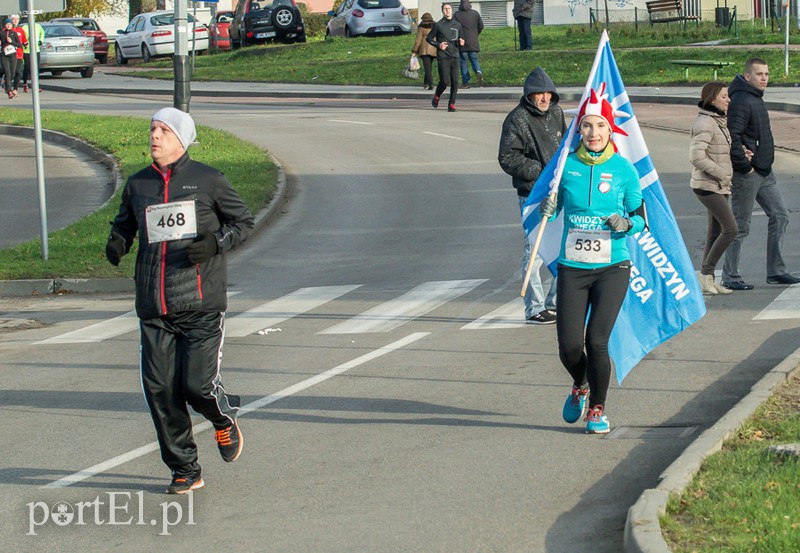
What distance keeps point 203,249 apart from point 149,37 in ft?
153

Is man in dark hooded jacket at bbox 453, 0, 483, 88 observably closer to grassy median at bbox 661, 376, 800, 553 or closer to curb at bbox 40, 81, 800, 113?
curb at bbox 40, 81, 800, 113

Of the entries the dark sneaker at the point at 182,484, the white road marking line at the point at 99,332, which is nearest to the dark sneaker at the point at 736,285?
the white road marking line at the point at 99,332

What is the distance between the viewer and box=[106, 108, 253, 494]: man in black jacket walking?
669 centimetres

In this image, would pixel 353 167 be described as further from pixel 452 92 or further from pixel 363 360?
pixel 363 360

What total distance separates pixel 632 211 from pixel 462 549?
2.56 meters

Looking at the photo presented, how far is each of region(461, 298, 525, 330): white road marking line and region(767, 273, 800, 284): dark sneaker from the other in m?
2.35

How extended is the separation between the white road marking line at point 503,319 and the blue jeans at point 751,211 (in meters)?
1.98

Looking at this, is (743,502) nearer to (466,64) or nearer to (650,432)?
(650,432)

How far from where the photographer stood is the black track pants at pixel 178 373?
22.0 ft

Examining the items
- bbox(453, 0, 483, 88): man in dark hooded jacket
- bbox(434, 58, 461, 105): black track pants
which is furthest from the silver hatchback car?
bbox(434, 58, 461, 105): black track pants

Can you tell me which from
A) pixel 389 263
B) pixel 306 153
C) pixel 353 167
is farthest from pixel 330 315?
pixel 306 153

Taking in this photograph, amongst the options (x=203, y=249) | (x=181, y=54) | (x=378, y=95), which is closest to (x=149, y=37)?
(x=378, y=95)

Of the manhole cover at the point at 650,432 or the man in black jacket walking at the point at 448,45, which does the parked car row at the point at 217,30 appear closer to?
the man in black jacket walking at the point at 448,45

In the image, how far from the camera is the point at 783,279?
41.3ft
